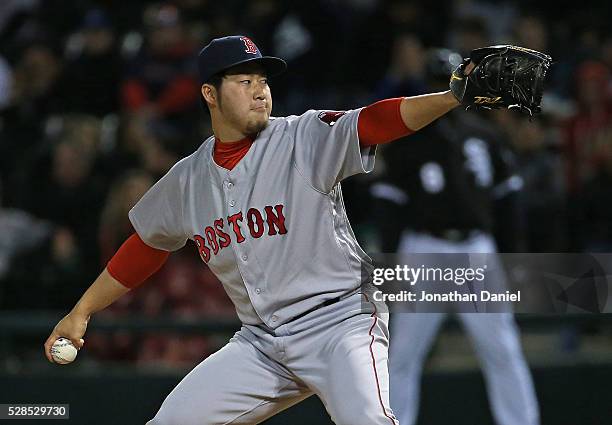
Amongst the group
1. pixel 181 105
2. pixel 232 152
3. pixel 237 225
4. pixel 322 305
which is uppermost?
pixel 181 105

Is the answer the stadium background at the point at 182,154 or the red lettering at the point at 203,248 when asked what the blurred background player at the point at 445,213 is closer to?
the stadium background at the point at 182,154

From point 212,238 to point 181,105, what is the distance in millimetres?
4077

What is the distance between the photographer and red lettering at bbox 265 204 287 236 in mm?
3764

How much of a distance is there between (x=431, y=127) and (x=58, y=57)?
358 centimetres

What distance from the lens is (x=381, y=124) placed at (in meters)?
3.54

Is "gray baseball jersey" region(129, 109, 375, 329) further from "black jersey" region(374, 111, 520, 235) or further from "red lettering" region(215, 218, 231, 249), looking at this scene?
"black jersey" region(374, 111, 520, 235)

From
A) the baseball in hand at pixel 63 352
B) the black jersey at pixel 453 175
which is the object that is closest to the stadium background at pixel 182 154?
the black jersey at pixel 453 175

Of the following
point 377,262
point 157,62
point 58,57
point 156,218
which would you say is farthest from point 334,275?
point 58,57

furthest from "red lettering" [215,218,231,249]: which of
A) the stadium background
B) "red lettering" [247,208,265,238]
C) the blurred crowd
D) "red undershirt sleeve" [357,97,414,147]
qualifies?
the blurred crowd

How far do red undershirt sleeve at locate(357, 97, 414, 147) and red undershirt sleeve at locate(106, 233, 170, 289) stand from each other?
3.38 ft

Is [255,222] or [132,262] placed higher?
[255,222]

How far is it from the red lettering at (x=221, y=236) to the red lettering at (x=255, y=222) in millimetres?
110

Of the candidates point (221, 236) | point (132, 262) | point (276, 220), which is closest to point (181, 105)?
point (132, 262)

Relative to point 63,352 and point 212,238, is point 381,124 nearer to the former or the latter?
point 212,238
